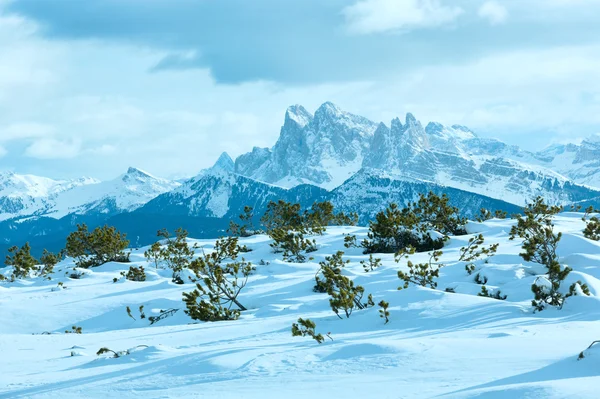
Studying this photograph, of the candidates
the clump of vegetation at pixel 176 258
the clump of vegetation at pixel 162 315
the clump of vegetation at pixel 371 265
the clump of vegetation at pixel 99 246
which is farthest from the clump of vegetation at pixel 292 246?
the clump of vegetation at pixel 162 315

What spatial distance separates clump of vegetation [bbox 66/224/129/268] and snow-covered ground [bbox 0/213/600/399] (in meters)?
17.7

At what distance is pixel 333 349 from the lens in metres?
9.30

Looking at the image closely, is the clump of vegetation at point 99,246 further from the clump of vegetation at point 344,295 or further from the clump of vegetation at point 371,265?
the clump of vegetation at point 344,295

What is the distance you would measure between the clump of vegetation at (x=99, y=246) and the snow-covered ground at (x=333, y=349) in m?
17.7

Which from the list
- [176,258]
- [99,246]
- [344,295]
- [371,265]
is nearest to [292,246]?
[176,258]

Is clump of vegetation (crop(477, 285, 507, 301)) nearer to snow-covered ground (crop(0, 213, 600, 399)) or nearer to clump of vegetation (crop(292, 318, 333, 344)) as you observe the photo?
snow-covered ground (crop(0, 213, 600, 399))

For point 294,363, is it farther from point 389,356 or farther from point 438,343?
point 438,343

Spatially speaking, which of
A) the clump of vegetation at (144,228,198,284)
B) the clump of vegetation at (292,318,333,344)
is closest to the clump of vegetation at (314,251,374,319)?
the clump of vegetation at (292,318,333,344)

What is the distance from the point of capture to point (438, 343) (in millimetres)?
9391

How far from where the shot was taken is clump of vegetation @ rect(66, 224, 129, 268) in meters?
40.6

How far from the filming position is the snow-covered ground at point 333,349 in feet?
23.8

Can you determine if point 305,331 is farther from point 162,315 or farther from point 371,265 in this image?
point 371,265

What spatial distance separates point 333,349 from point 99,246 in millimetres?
35162

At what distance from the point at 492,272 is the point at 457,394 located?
48.1 ft
